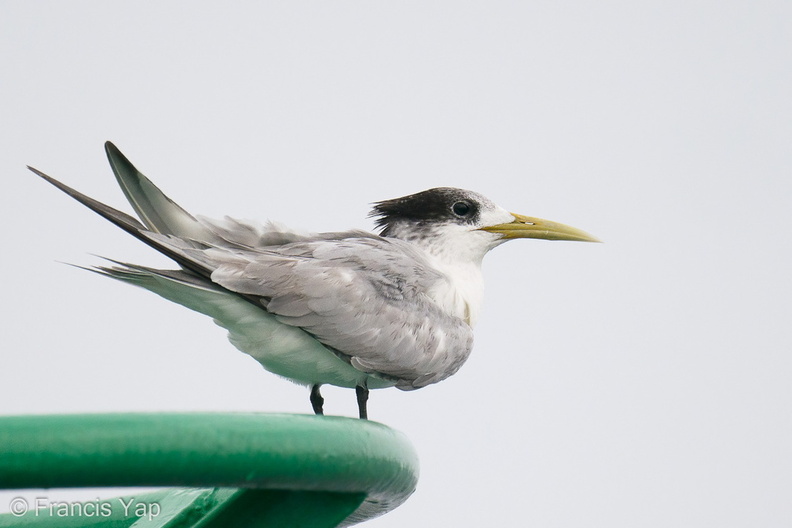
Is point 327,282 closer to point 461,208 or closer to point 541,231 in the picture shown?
point 461,208

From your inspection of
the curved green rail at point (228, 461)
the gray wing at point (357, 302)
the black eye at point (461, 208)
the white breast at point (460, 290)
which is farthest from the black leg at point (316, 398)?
the curved green rail at point (228, 461)

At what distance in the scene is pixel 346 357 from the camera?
14.9ft

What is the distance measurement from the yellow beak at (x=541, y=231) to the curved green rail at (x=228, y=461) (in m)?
2.87

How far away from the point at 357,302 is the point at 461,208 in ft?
4.60

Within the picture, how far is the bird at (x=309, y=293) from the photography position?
13.9 feet

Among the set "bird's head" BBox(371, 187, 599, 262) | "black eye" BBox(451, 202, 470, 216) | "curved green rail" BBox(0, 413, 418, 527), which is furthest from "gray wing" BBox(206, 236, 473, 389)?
"curved green rail" BBox(0, 413, 418, 527)

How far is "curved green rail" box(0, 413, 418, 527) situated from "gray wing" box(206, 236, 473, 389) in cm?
146

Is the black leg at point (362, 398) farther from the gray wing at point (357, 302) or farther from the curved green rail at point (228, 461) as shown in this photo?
the curved green rail at point (228, 461)

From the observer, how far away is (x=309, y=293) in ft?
14.5

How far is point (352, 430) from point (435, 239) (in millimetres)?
3134

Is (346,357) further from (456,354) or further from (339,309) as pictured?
(456,354)

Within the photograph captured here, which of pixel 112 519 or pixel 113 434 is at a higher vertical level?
pixel 113 434

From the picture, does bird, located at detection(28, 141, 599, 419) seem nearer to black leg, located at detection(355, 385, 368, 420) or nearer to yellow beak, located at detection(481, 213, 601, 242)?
black leg, located at detection(355, 385, 368, 420)

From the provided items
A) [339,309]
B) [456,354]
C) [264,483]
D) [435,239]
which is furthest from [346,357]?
[264,483]
